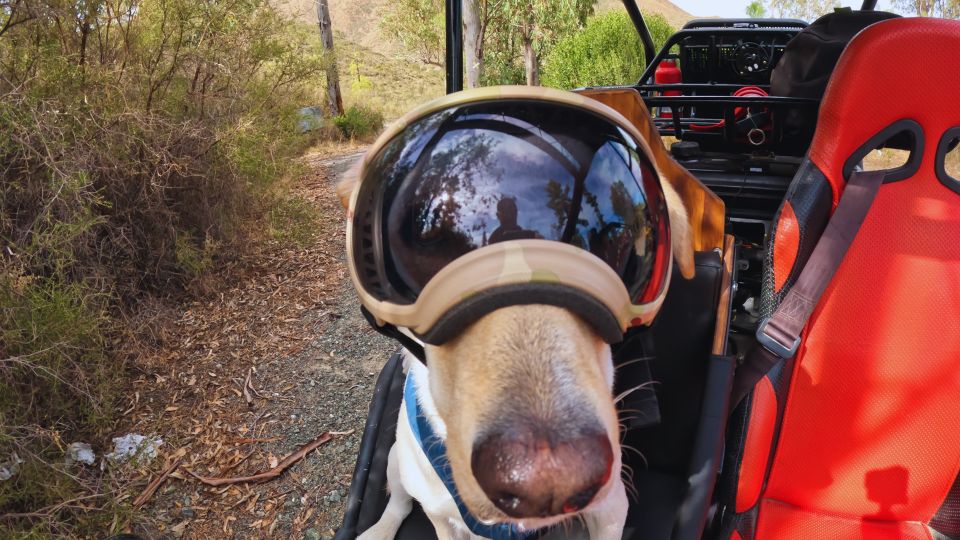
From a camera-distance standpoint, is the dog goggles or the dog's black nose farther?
the dog goggles

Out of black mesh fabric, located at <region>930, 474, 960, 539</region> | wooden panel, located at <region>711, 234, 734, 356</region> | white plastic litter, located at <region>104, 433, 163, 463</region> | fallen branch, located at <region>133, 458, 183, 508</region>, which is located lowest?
fallen branch, located at <region>133, 458, 183, 508</region>

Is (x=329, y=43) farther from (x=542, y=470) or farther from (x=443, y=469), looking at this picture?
(x=542, y=470)

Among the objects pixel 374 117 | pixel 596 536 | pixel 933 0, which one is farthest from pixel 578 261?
pixel 933 0

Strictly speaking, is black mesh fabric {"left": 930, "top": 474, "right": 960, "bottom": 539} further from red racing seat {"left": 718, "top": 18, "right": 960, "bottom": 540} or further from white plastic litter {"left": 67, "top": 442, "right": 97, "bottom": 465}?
white plastic litter {"left": 67, "top": 442, "right": 97, "bottom": 465}

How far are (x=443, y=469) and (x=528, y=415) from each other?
2.07 ft

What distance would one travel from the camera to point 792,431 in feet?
6.12

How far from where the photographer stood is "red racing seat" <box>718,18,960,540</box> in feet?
5.31

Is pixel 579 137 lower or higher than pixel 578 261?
higher

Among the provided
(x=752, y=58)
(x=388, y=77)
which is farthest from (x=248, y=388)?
(x=388, y=77)

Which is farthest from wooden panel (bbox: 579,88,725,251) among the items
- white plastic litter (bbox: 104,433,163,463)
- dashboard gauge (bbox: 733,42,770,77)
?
white plastic litter (bbox: 104,433,163,463)

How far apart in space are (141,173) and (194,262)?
93cm

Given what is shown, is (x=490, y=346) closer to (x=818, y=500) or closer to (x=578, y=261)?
(x=578, y=261)

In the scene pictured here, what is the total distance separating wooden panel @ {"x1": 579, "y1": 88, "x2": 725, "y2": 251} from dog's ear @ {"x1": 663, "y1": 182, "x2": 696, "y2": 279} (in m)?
0.16

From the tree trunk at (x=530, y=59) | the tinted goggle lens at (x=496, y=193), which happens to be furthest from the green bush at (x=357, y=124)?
the tinted goggle lens at (x=496, y=193)
